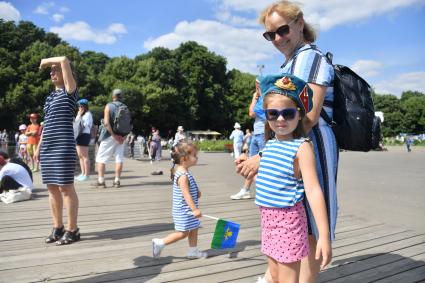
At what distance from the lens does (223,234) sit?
3.88 meters

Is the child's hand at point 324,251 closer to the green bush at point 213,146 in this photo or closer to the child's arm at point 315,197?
the child's arm at point 315,197

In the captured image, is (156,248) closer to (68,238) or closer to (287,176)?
(68,238)

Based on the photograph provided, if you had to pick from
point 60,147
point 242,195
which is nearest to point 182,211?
point 60,147

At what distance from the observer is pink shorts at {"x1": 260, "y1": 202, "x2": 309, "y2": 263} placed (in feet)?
7.53

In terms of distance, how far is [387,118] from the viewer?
95.9 meters

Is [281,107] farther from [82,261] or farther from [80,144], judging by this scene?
[80,144]

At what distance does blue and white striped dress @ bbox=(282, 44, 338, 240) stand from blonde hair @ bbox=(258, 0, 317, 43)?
133 millimetres

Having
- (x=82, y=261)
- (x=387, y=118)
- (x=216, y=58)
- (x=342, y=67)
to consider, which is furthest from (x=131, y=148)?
(x=387, y=118)

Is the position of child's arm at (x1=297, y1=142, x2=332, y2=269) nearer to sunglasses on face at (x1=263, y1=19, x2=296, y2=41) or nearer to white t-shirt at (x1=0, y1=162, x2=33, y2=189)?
sunglasses on face at (x1=263, y1=19, x2=296, y2=41)

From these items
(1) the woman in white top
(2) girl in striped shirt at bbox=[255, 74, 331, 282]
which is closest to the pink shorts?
(2) girl in striped shirt at bbox=[255, 74, 331, 282]

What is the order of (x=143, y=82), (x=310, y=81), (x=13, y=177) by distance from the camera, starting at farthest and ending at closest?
(x=143, y=82)
(x=13, y=177)
(x=310, y=81)

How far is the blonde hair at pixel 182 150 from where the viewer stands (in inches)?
166

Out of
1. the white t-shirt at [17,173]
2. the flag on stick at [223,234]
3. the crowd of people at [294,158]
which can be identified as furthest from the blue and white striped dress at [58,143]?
the white t-shirt at [17,173]

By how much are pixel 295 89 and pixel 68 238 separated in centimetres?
337
